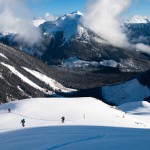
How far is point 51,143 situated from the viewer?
42281 mm

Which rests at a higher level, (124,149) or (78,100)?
(78,100)

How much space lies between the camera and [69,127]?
60156 mm

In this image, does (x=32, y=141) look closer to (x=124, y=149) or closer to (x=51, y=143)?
(x=51, y=143)

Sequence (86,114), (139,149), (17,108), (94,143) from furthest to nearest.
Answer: (17,108) → (86,114) → (94,143) → (139,149)

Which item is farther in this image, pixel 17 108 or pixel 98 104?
pixel 98 104

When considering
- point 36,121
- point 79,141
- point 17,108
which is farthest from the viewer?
point 17,108

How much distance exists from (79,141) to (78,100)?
65.0m

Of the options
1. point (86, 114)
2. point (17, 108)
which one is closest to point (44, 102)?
point (17, 108)

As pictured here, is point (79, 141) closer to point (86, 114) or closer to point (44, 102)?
point (86, 114)

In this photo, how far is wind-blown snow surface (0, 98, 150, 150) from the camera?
39.9 metres

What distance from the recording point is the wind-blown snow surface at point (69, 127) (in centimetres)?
3988

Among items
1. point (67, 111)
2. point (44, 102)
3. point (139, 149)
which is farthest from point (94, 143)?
point (44, 102)

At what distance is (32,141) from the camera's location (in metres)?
45.0

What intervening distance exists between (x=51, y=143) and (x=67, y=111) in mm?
49799
